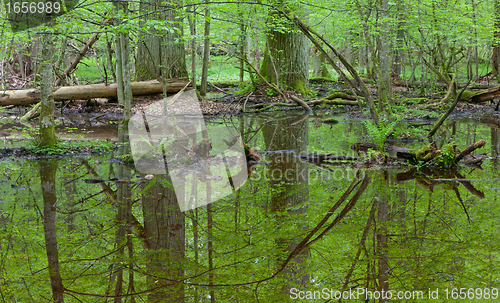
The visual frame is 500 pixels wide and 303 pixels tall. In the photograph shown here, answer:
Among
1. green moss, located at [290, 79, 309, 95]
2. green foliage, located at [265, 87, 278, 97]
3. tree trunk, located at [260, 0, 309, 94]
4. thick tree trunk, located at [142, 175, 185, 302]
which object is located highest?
tree trunk, located at [260, 0, 309, 94]

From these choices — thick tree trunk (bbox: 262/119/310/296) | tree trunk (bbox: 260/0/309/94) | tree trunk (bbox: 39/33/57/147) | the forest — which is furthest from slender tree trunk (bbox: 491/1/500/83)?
tree trunk (bbox: 39/33/57/147)

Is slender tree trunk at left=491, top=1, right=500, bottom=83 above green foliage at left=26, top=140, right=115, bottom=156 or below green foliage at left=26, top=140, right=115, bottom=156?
above

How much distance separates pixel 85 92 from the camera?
15172 mm

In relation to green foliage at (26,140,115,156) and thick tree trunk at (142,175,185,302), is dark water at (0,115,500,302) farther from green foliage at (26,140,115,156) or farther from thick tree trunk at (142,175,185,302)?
green foliage at (26,140,115,156)

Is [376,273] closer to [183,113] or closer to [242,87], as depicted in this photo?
[183,113]

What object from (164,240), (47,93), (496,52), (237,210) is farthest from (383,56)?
(496,52)

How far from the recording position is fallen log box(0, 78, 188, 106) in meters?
14.7

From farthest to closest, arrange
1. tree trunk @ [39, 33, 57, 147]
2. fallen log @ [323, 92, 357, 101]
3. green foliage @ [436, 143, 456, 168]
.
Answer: fallen log @ [323, 92, 357, 101] → tree trunk @ [39, 33, 57, 147] → green foliage @ [436, 143, 456, 168]

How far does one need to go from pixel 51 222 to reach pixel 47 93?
4.15 m

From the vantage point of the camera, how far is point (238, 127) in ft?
40.2

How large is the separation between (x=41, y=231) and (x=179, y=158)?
3.63 meters

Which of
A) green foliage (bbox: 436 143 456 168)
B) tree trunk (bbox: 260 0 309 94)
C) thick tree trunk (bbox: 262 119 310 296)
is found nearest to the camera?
thick tree trunk (bbox: 262 119 310 296)

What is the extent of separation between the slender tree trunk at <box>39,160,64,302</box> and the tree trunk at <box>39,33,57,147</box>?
783 mm

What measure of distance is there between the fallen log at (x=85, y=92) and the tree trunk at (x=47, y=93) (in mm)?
7286
